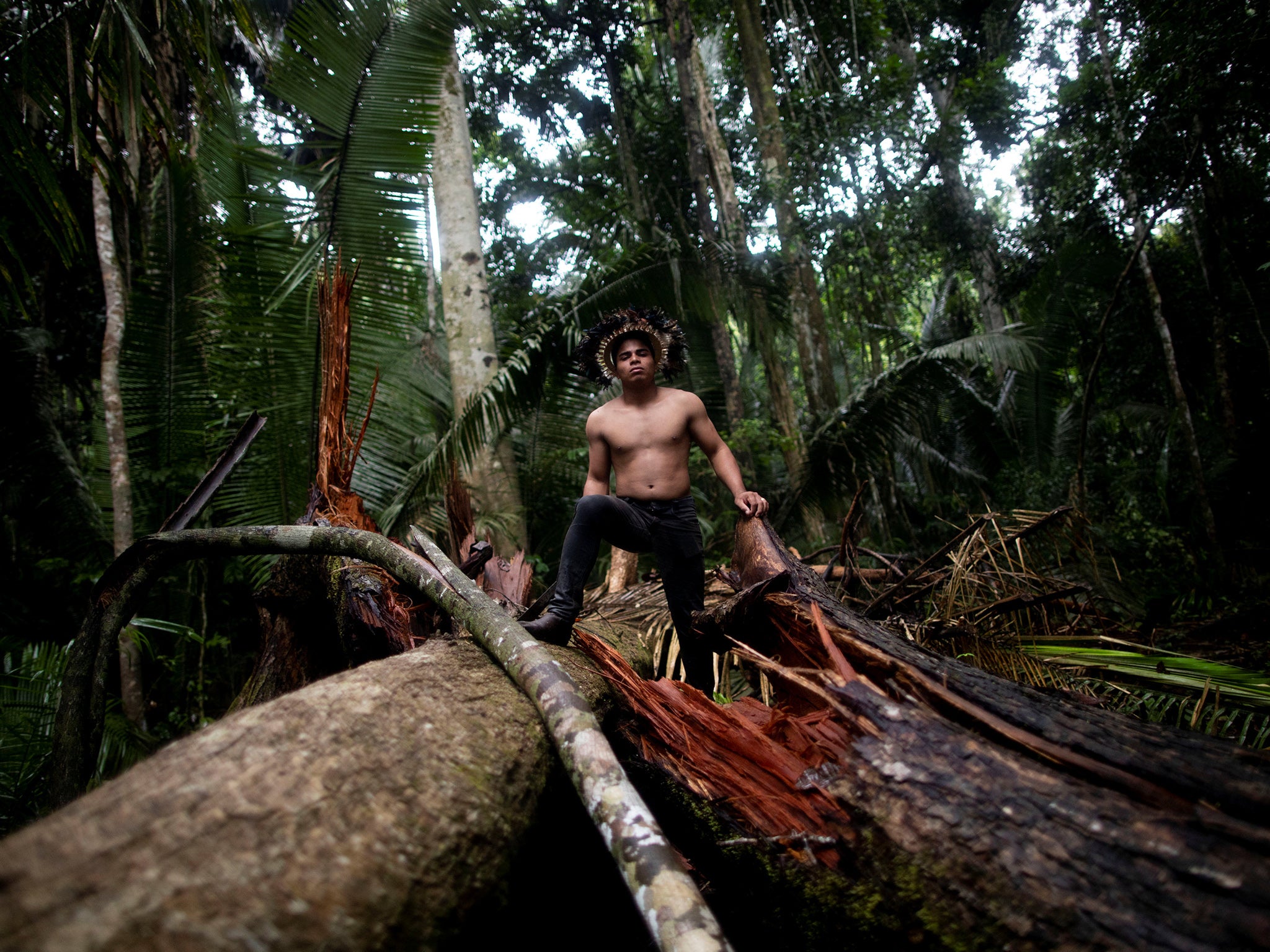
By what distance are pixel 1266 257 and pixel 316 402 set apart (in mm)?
10280

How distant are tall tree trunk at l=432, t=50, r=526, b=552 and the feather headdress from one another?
2.56m

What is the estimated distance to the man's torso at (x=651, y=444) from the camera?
128 inches

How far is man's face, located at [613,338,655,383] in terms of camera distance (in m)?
3.29

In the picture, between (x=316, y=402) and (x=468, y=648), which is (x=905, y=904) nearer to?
(x=468, y=648)

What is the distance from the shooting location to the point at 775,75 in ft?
43.2

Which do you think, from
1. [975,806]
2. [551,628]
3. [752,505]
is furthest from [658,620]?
[975,806]

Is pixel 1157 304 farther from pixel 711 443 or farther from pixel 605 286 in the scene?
pixel 711 443

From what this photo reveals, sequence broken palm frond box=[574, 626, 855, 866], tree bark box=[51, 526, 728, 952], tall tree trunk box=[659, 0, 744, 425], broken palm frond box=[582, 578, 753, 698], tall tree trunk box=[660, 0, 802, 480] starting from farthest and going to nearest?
1. tall tree trunk box=[659, 0, 744, 425]
2. tall tree trunk box=[660, 0, 802, 480]
3. broken palm frond box=[582, 578, 753, 698]
4. broken palm frond box=[574, 626, 855, 866]
5. tree bark box=[51, 526, 728, 952]

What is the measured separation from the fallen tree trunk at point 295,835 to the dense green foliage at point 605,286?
7.63ft

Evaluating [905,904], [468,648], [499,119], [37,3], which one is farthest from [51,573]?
[499,119]

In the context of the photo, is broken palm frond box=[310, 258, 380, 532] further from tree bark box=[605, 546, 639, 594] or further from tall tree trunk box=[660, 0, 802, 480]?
tall tree trunk box=[660, 0, 802, 480]

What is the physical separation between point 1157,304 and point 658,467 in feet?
23.7

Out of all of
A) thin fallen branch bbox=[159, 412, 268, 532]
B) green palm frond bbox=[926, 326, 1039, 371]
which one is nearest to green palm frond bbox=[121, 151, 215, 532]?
thin fallen branch bbox=[159, 412, 268, 532]

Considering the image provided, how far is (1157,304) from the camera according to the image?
758 cm
